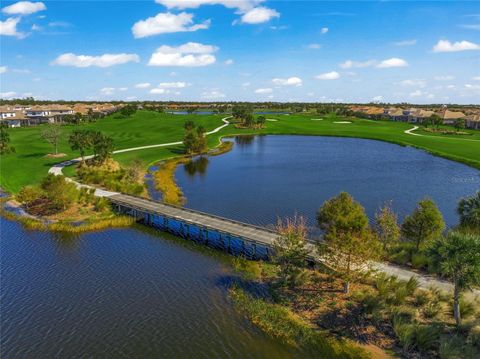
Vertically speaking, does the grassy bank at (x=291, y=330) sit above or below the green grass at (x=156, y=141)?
below

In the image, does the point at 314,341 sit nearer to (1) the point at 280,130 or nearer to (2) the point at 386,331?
(2) the point at 386,331

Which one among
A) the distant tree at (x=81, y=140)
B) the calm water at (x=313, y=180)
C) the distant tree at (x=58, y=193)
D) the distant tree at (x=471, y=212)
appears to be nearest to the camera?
the distant tree at (x=471, y=212)

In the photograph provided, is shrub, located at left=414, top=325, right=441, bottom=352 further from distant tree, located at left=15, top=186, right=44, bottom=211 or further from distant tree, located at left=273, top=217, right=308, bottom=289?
distant tree, located at left=15, top=186, right=44, bottom=211

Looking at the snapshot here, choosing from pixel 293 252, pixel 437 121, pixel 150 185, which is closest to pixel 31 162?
pixel 150 185

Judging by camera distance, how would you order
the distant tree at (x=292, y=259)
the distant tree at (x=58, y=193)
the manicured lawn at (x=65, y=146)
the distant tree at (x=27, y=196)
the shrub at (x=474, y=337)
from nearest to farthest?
the shrub at (x=474, y=337) → the distant tree at (x=292, y=259) → the distant tree at (x=58, y=193) → the distant tree at (x=27, y=196) → the manicured lawn at (x=65, y=146)

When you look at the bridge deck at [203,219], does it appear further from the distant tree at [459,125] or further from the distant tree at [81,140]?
the distant tree at [459,125]

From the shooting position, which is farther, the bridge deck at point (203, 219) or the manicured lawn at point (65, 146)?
the manicured lawn at point (65, 146)

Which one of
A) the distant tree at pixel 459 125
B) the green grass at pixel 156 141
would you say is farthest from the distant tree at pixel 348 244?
the distant tree at pixel 459 125

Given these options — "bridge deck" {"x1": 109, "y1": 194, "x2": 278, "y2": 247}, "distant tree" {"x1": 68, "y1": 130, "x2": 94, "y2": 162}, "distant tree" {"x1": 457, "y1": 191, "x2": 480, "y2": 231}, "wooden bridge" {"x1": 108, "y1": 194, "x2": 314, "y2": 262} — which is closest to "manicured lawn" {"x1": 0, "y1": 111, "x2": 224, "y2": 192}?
"distant tree" {"x1": 68, "y1": 130, "x2": 94, "y2": 162}
